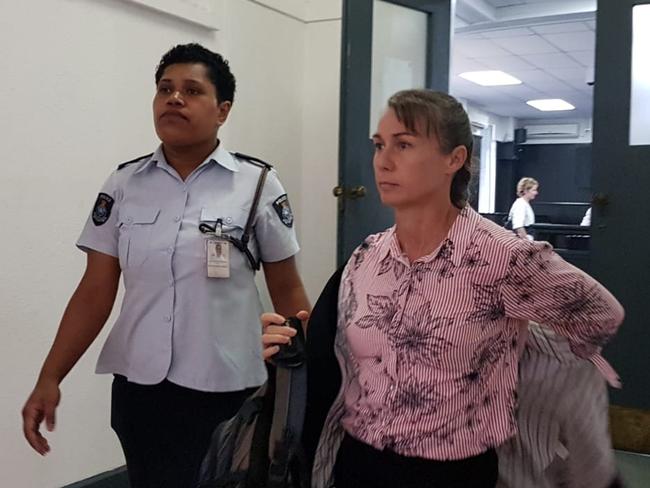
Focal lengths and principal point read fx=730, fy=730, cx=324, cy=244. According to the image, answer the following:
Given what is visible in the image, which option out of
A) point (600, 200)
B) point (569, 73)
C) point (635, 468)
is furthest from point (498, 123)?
point (635, 468)

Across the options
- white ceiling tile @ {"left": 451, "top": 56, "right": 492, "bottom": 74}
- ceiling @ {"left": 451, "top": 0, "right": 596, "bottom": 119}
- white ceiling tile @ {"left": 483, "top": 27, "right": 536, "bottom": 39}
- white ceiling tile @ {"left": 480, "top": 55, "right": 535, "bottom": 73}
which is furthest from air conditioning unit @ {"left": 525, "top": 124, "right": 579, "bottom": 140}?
white ceiling tile @ {"left": 483, "top": 27, "right": 536, "bottom": 39}

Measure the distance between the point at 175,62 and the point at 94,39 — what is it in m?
1.18

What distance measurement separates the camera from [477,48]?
8219 millimetres

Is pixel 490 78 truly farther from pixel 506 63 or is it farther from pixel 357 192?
pixel 357 192

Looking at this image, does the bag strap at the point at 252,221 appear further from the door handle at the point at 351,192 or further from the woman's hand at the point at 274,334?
the door handle at the point at 351,192

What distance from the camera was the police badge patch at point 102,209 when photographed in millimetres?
1636

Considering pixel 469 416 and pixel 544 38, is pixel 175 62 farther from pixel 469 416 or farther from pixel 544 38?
pixel 544 38

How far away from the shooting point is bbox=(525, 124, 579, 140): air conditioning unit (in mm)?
14953

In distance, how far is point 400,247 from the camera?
4.42 ft

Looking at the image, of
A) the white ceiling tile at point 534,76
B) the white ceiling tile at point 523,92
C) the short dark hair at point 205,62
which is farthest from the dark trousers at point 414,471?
the white ceiling tile at point 523,92

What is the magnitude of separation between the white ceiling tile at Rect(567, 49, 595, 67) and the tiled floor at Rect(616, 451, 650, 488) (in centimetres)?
589

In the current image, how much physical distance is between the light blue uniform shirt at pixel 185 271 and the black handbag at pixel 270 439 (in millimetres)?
225

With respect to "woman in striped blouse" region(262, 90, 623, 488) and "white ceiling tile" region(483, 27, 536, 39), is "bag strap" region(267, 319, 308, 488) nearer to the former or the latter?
"woman in striped blouse" region(262, 90, 623, 488)

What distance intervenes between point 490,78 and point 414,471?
9.74 m
